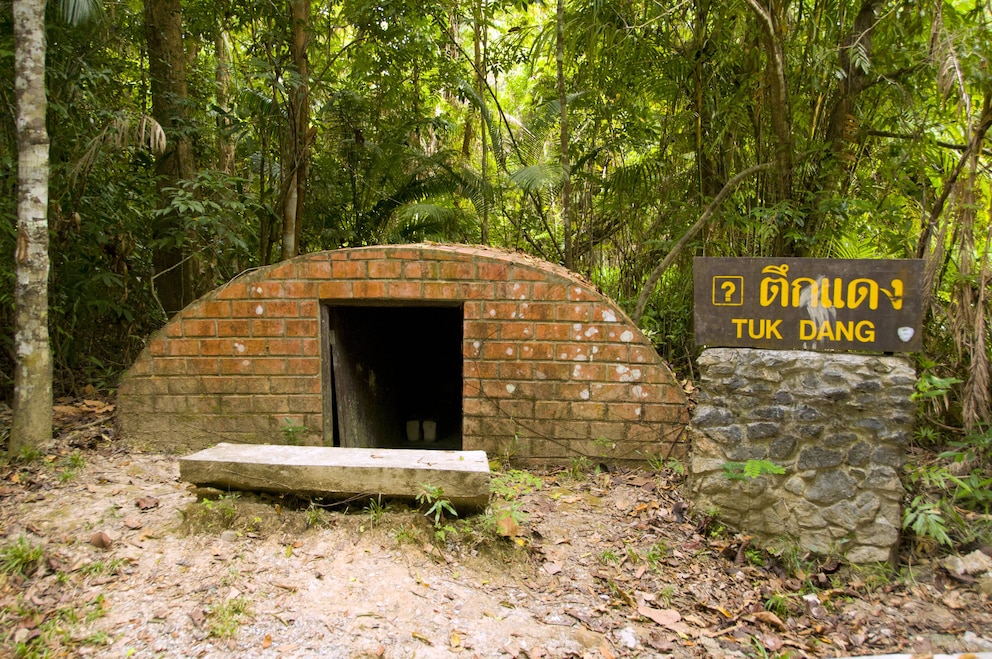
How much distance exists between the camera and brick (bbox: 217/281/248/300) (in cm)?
425

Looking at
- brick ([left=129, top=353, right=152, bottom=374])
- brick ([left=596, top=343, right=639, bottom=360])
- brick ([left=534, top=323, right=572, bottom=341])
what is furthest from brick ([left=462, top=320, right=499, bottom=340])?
brick ([left=129, top=353, right=152, bottom=374])

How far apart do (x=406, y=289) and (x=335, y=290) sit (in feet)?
1.68

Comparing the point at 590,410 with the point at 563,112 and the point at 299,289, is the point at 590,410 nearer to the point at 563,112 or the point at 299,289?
the point at 299,289

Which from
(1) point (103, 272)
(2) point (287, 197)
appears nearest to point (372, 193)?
(2) point (287, 197)

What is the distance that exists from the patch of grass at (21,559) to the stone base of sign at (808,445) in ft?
11.5

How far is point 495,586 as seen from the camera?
9.66 feet

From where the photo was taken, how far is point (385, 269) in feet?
13.8

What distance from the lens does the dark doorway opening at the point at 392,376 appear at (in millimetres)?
4570

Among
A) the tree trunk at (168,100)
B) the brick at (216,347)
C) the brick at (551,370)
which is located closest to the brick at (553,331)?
the brick at (551,370)

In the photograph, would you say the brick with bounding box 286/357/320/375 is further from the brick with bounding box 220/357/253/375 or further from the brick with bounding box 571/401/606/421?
the brick with bounding box 571/401/606/421

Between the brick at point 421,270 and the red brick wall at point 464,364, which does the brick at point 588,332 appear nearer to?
the red brick wall at point 464,364

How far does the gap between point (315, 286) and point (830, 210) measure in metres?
3.90

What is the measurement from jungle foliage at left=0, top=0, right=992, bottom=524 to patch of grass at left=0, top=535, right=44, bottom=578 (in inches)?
94.2

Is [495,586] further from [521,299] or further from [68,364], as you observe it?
[68,364]
